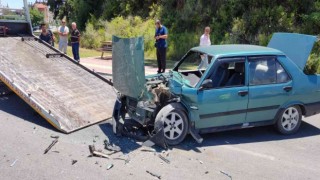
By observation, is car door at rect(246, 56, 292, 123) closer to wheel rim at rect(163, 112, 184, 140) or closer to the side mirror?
the side mirror

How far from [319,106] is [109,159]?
14.0 ft

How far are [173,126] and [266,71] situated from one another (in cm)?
203

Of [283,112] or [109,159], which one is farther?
[283,112]

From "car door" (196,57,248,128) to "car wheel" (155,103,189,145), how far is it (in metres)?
0.27

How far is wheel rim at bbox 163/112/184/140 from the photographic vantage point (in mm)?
5949

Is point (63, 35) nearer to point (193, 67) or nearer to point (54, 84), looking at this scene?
point (54, 84)

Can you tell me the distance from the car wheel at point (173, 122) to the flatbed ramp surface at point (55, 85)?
1668mm

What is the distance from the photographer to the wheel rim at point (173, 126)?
5949mm

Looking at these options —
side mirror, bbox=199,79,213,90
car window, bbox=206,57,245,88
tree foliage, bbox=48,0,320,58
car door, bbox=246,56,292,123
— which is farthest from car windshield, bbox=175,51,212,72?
tree foliage, bbox=48,0,320,58

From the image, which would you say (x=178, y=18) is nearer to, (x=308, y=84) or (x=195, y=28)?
(x=195, y=28)

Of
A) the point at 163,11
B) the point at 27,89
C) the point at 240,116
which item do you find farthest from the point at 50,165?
the point at 163,11

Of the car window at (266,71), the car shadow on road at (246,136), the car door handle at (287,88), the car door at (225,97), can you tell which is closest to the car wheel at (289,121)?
the car shadow on road at (246,136)

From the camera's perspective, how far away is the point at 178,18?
78.9ft

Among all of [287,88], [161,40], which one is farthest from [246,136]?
[161,40]
